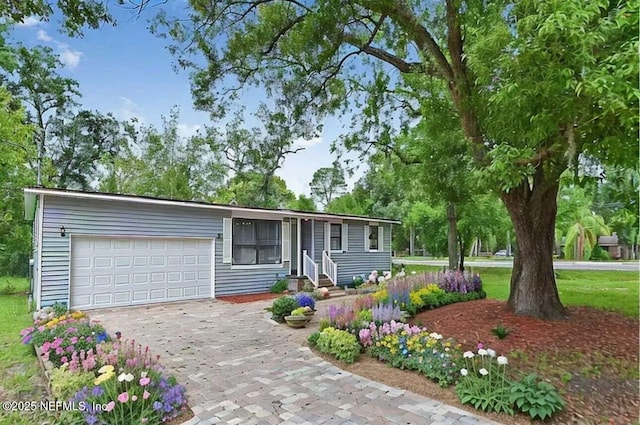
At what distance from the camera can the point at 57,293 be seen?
8953 mm

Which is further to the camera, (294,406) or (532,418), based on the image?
(294,406)

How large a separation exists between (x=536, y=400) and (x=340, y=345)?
2600 mm

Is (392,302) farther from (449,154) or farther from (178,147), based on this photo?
(178,147)

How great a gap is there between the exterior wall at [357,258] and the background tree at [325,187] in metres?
24.2

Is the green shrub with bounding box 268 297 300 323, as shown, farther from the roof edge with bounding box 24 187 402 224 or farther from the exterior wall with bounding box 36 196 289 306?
the roof edge with bounding box 24 187 402 224

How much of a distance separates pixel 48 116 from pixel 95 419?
23.7m

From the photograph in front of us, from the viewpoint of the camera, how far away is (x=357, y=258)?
53.7 ft

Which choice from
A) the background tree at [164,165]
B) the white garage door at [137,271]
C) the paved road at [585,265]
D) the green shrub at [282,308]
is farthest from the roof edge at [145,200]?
the paved road at [585,265]

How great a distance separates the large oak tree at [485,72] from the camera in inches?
128

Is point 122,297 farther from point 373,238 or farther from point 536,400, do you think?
point 373,238

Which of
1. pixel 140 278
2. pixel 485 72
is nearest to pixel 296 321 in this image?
pixel 140 278

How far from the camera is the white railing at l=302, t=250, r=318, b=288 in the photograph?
44.9 ft

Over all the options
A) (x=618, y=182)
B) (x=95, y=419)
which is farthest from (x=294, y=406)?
(x=618, y=182)

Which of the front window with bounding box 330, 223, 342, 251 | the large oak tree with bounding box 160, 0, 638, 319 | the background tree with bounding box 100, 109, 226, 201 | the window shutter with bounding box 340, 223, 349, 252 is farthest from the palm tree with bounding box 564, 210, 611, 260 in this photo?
the background tree with bounding box 100, 109, 226, 201
